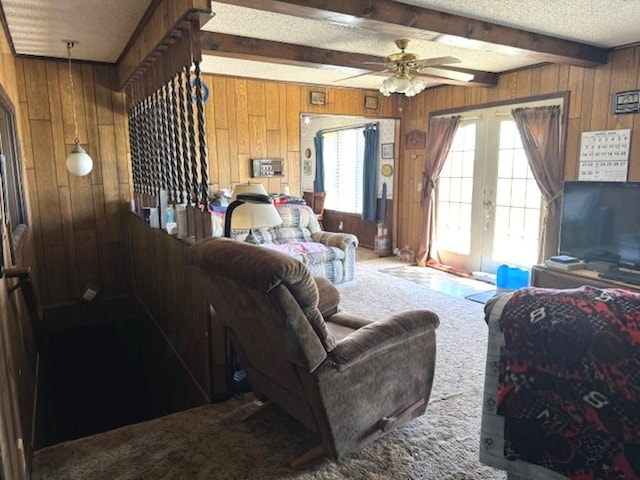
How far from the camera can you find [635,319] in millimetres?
1254

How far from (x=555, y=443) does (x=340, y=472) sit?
0.96 m

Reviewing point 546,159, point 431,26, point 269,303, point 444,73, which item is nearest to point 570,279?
point 546,159

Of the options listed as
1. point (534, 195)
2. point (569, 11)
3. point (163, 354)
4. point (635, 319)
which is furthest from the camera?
point (534, 195)

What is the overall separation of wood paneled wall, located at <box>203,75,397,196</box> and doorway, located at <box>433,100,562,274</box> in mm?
1793

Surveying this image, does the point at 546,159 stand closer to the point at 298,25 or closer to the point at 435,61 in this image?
the point at 435,61

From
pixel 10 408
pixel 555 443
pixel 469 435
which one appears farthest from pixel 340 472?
pixel 10 408

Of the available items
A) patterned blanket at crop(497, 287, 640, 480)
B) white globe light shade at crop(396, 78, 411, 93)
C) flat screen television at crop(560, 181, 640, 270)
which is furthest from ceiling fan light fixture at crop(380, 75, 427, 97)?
patterned blanket at crop(497, 287, 640, 480)

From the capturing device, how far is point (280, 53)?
400 centimetres

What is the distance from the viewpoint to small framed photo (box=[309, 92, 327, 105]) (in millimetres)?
6117

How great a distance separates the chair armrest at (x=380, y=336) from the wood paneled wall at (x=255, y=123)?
399cm

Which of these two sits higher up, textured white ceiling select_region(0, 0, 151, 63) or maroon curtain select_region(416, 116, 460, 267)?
textured white ceiling select_region(0, 0, 151, 63)

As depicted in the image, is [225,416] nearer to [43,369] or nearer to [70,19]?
[43,369]

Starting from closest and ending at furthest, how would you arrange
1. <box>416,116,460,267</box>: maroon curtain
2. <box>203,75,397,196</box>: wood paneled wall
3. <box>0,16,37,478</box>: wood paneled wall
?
1. <box>0,16,37,478</box>: wood paneled wall
2. <box>203,75,397,196</box>: wood paneled wall
3. <box>416,116,460,267</box>: maroon curtain

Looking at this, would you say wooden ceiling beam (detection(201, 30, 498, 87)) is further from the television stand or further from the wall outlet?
the wall outlet
